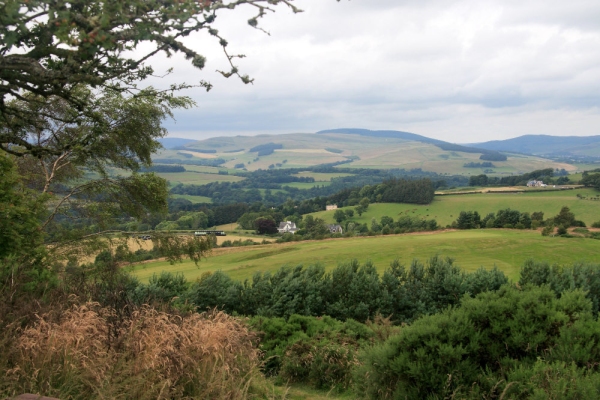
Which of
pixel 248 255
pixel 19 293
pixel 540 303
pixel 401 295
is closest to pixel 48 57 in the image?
pixel 19 293

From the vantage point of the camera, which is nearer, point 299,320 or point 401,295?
point 299,320

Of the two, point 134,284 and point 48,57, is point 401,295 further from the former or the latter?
point 48,57

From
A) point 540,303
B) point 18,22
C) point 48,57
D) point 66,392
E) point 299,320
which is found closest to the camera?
point 18,22

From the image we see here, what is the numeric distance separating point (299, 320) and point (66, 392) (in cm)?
767

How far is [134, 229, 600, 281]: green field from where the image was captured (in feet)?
115

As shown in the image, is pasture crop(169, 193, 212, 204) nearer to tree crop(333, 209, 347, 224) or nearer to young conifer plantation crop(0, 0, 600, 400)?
tree crop(333, 209, 347, 224)

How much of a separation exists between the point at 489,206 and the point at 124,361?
7924cm

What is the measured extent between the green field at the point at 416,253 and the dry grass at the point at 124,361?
2576 centimetres

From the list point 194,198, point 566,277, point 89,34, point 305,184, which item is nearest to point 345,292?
point 566,277

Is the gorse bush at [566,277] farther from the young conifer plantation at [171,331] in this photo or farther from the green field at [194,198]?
the green field at [194,198]

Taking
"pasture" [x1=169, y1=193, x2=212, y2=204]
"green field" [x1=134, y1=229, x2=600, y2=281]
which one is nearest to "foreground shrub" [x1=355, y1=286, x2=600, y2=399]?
"green field" [x1=134, y1=229, x2=600, y2=281]

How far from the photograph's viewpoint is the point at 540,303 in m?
5.56

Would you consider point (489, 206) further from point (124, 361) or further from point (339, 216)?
point (124, 361)

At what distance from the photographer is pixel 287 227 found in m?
79.1
